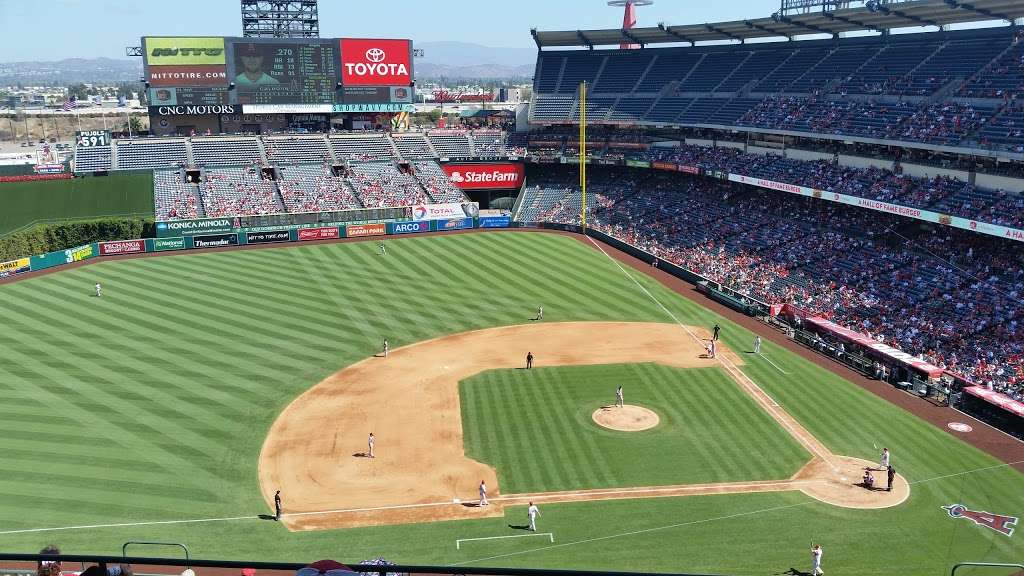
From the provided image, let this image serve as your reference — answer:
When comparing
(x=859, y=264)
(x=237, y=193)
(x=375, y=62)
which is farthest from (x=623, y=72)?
(x=859, y=264)

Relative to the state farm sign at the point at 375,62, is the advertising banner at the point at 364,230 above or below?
below

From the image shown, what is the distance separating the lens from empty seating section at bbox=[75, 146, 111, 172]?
6994 cm

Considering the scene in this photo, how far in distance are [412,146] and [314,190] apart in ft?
50.4

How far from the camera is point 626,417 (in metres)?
32.3

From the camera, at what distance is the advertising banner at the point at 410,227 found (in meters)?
68.5

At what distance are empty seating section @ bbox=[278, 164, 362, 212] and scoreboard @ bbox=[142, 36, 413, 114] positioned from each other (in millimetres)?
7402

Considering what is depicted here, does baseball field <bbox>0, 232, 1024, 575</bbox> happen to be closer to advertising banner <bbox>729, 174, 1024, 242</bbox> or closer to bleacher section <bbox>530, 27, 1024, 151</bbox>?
advertising banner <bbox>729, 174, 1024, 242</bbox>

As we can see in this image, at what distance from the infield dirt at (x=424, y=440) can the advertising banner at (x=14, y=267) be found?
101 feet

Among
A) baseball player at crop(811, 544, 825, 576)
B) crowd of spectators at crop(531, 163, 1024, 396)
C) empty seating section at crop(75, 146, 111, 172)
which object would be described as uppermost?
empty seating section at crop(75, 146, 111, 172)

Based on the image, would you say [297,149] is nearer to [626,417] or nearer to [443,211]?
[443,211]

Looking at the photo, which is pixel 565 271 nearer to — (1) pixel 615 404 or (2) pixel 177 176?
(1) pixel 615 404

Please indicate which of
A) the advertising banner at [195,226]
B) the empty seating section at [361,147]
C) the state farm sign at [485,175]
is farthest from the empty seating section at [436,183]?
the advertising banner at [195,226]

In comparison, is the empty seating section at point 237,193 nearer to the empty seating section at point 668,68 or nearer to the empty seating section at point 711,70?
the empty seating section at point 668,68

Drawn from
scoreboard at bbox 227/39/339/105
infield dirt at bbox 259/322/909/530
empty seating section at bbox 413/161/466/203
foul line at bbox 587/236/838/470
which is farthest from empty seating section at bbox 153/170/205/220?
foul line at bbox 587/236/838/470
